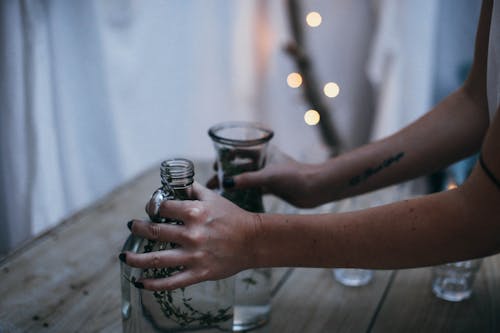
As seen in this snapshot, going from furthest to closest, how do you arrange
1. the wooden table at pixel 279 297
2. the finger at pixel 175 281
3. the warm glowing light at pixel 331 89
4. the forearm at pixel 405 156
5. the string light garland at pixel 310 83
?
the warm glowing light at pixel 331 89 → the string light garland at pixel 310 83 → the forearm at pixel 405 156 → the wooden table at pixel 279 297 → the finger at pixel 175 281

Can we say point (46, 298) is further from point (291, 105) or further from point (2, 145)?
point (291, 105)

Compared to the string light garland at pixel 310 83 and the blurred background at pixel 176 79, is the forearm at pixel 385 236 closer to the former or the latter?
the blurred background at pixel 176 79

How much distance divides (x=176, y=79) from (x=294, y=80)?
0.46 meters

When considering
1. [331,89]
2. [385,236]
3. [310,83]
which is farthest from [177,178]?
[331,89]

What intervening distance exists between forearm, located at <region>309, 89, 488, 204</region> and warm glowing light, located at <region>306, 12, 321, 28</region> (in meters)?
1.20

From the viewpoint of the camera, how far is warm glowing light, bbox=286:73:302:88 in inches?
76.7

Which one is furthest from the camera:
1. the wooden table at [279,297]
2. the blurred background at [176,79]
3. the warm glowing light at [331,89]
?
the warm glowing light at [331,89]

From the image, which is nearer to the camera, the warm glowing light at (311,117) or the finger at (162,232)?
the finger at (162,232)

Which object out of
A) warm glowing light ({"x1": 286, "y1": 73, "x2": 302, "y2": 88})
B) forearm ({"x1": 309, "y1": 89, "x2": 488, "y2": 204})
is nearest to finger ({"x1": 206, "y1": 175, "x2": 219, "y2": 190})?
forearm ({"x1": 309, "y1": 89, "x2": 488, "y2": 204})

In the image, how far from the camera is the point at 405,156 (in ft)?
2.68

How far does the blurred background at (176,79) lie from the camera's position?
1.37 meters

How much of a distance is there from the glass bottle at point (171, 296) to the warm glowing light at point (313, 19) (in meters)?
1.50

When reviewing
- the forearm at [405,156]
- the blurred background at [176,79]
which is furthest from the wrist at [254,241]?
the blurred background at [176,79]

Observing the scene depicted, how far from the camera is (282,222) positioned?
575 millimetres
